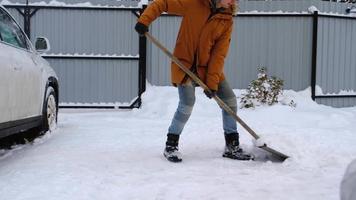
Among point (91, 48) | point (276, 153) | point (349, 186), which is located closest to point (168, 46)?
point (91, 48)

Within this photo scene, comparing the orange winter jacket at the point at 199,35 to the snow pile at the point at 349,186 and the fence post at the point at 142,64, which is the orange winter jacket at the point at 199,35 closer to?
the snow pile at the point at 349,186

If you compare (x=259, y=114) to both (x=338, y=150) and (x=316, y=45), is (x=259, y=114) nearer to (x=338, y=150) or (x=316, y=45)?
(x=316, y=45)

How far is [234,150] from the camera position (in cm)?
468

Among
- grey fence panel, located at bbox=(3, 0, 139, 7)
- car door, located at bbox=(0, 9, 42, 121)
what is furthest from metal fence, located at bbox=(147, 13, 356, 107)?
car door, located at bbox=(0, 9, 42, 121)

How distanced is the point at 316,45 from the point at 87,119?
15.7 feet

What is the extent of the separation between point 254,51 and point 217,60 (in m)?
5.62

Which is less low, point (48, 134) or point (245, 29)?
point (245, 29)

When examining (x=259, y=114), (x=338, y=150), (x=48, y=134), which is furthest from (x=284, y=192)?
(x=259, y=114)

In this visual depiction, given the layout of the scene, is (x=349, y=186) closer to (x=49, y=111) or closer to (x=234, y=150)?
(x=234, y=150)

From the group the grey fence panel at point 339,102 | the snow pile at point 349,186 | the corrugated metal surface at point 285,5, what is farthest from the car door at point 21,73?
the grey fence panel at point 339,102

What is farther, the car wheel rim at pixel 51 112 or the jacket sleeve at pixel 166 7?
the car wheel rim at pixel 51 112

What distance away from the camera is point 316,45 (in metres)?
9.80

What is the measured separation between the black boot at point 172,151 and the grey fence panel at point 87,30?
5792 mm

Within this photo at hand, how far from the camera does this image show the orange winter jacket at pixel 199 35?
172 inches
